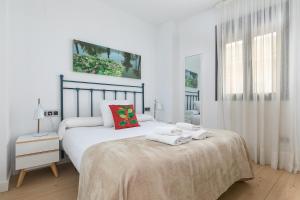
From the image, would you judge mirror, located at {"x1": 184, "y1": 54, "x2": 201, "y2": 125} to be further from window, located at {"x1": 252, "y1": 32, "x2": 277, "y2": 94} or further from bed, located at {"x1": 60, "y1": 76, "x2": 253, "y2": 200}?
bed, located at {"x1": 60, "y1": 76, "x2": 253, "y2": 200}

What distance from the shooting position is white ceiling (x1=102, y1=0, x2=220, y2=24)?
3.06 m

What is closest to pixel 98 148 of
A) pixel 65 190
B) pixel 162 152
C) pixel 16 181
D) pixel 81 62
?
pixel 162 152

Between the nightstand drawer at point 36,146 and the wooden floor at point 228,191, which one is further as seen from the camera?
the nightstand drawer at point 36,146

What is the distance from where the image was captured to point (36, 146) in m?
1.94

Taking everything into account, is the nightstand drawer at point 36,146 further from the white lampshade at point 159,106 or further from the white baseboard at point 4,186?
the white lampshade at point 159,106

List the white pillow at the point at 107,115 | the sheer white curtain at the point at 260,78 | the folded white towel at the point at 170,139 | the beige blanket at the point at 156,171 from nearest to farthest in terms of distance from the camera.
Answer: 1. the beige blanket at the point at 156,171
2. the folded white towel at the point at 170,139
3. the sheer white curtain at the point at 260,78
4. the white pillow at the point at 107,115

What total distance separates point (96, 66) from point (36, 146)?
158cm

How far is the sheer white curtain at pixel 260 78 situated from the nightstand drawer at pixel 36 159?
268 cm

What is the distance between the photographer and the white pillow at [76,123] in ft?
7.30

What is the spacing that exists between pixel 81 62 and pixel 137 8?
5.19 feet

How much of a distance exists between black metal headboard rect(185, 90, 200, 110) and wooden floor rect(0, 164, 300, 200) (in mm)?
1612

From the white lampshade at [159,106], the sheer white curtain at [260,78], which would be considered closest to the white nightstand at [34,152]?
the white lampshade at [159,106]

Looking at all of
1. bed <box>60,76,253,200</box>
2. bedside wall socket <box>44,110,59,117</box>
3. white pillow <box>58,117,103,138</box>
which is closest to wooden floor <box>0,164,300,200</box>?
bed <box>60,76,253,200</box>

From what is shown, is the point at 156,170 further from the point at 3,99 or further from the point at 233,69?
the point at 233,69
